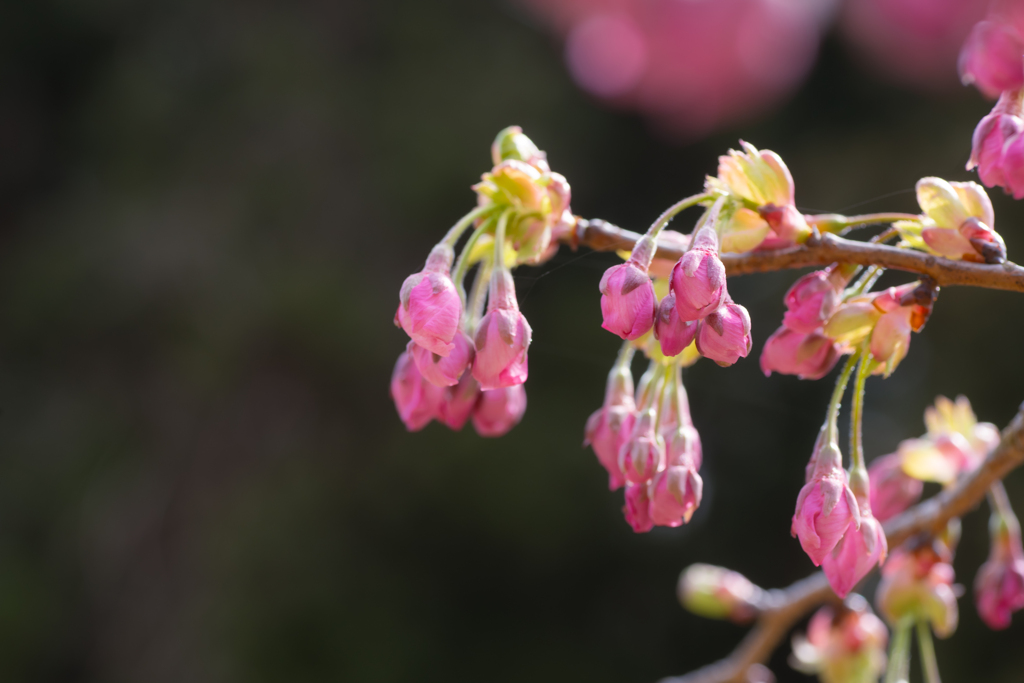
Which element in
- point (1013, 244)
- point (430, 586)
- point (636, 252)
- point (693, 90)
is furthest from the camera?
point (430, 586)

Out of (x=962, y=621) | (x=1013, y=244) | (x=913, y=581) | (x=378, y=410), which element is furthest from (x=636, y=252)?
(x=378, y=410)

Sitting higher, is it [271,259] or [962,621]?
[271,259]

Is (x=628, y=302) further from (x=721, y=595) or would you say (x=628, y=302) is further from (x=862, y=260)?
(x=721, y=595)

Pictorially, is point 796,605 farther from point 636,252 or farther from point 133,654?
point 133,654

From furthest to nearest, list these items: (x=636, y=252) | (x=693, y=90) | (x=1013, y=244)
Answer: (x=693, y=90) < (x=1013, y=244) < (x=636, y=252)

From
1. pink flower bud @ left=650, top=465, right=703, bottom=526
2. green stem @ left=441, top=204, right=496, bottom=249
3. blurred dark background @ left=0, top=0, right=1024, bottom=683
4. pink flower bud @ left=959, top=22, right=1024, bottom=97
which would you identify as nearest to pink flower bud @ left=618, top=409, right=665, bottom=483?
pink flower bud @ left=650, top=465, right=703, bottom=526

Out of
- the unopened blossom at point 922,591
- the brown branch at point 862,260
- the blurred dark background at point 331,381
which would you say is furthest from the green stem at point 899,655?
the blurred dark background at point 331,381

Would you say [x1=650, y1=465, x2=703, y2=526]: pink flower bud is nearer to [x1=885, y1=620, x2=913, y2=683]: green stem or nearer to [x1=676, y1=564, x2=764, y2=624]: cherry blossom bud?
[x1=885, y1=620, x2=913, y2=683]: green stem

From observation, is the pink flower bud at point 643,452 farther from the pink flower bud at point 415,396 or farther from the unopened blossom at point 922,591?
the unopened blossom at point 922,591
